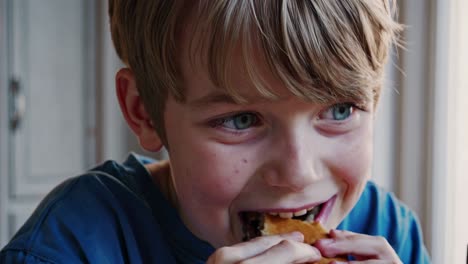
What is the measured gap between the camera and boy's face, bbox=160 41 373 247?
871mm

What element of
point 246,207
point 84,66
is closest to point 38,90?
point 84,66

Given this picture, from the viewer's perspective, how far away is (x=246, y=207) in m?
0.93

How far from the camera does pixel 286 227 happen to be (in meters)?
0.94

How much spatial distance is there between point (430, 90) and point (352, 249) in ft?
1.87

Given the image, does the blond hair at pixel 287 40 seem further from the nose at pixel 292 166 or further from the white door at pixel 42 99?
the white door at pixel 42 99

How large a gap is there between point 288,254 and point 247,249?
55 millimetres

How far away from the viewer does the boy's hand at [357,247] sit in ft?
2.97

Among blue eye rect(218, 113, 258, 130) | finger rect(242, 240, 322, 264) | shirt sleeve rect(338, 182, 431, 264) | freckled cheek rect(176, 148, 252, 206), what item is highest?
blue eye rect(218, 113, 258, 130)

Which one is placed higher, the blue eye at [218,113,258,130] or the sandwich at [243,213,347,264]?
the blue eye at [218,113,258,130]

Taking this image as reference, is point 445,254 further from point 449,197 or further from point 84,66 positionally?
point 84,66

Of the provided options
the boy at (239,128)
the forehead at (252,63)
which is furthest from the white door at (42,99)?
the forehead at (252,63)

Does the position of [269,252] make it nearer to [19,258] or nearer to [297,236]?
[297,236]

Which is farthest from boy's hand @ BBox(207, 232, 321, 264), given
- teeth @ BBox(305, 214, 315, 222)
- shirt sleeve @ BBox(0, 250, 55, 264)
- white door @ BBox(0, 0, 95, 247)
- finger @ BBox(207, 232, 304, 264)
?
white door @ BBox(0, 0, 95, 247)

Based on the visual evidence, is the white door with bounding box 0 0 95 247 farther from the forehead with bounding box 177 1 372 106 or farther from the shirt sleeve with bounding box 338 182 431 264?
the forehead with bounding box 177 1 372 106
